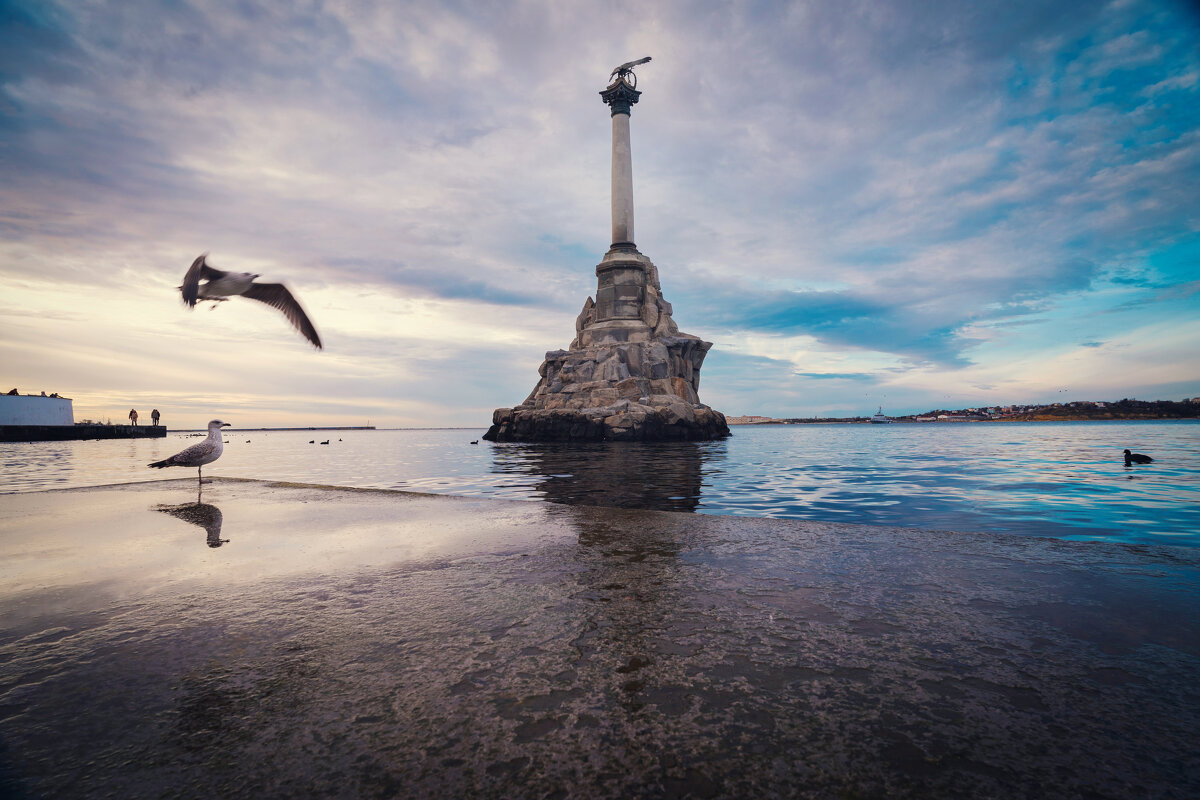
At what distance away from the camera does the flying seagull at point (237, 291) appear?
7820 mm

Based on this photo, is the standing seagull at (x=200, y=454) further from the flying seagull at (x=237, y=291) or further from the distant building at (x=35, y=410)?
the distant building at (x=35, y=410)

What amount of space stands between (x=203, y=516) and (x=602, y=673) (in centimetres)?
744

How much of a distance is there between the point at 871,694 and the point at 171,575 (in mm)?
5314

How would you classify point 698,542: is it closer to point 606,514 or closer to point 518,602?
point 606,514

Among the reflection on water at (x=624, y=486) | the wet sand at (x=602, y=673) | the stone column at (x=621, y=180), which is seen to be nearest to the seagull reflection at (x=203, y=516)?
the wet sand at (x=602, y=673)

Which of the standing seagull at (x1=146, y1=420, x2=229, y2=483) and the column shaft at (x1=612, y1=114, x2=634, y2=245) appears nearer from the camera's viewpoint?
the standing seagull at (x1=146, y1=420, x2=229, y2=483)

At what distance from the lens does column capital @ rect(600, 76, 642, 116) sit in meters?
54.1

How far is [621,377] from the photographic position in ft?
162

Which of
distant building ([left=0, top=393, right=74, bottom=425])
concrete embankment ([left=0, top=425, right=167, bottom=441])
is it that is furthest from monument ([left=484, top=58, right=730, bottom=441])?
distant building ([left=0, top=393, right=74, bottom=425])

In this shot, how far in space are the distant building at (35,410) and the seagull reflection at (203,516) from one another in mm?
73995

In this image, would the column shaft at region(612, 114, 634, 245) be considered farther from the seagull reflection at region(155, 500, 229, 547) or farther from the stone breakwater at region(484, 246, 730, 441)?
the seagull reflection at region(155, 500, 229, 547)

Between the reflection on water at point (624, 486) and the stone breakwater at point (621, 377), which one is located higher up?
the stone breakwater at point (621, 377)

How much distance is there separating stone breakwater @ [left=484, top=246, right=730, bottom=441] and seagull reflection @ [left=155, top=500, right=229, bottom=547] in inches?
1380

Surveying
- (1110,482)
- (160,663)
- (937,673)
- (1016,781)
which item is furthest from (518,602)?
(1110,482)
